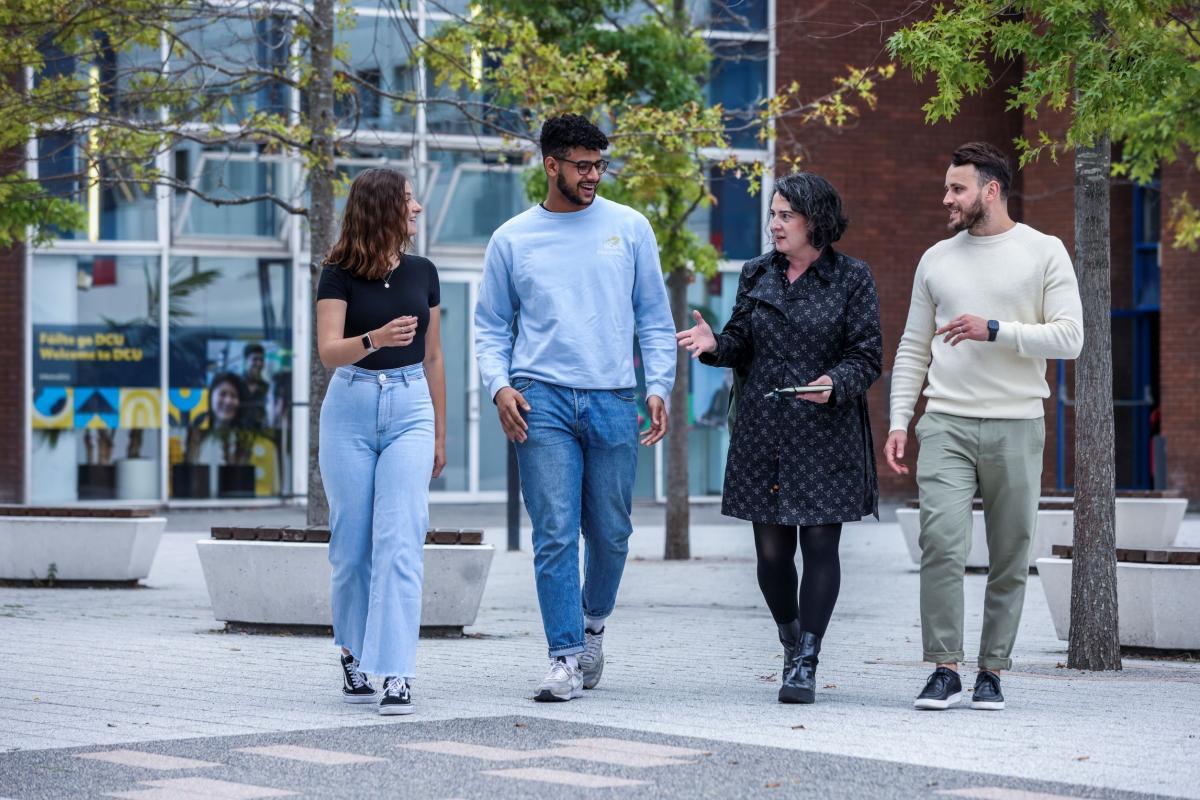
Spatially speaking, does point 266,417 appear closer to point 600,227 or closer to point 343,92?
point 343,92

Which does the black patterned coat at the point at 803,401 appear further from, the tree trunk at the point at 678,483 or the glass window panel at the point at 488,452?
the glass window panel at the point at 488,452

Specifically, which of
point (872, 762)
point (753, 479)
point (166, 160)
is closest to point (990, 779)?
point (872, 762)

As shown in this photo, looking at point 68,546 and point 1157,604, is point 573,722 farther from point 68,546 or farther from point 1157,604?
point 68,546

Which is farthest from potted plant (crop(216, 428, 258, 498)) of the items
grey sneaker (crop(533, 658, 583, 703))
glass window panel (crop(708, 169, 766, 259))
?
grey sneaker (crop(533, 658, 583, 703))

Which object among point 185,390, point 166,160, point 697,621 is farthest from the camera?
point 185,390

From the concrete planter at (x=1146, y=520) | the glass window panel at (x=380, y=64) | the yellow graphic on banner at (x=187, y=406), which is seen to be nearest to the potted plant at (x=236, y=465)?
the yellow graphic on banner at (x=187, y=406)

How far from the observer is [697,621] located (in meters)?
10.1

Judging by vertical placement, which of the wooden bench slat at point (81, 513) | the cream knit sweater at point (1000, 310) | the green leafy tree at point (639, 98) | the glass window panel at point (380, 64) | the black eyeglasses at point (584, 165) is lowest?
the wooden bench slat at point (81, 513)

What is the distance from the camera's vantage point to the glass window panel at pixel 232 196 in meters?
21.5

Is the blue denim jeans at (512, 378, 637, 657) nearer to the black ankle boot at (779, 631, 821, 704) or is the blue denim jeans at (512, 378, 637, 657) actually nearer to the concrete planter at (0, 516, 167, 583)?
the black ankle boot at (779, 631, 821, 704)

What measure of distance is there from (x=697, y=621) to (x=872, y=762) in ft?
16.5

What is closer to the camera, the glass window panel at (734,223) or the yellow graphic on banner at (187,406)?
the yellow graphic on banner at (187,406)

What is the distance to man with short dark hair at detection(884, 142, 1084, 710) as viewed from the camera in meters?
6.27

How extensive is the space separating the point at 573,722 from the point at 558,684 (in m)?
0.49
